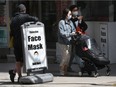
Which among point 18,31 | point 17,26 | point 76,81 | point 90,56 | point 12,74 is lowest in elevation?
point 76,81

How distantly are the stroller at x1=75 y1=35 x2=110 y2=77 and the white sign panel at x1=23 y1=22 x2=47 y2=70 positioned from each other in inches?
48.0

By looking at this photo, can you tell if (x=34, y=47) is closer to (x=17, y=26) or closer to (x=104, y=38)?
(x=17, y=26)

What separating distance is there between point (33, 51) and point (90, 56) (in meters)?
1.71

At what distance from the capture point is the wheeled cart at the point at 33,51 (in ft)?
40.7

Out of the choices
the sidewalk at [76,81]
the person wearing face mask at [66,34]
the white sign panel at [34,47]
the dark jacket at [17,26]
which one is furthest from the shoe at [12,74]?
the person wearing face mask at [66,34]

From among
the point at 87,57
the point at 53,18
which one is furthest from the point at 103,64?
the point at 53,18

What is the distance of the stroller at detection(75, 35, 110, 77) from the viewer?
1326 centimetres

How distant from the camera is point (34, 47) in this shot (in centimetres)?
1261

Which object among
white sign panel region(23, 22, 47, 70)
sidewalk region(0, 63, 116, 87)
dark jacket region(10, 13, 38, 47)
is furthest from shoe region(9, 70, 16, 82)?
dark jacket region(10, 13, 38, 47)

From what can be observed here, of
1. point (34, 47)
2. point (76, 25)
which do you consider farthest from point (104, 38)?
point (34, 47)

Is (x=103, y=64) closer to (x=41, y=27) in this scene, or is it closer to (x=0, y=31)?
(x=41, y=27)

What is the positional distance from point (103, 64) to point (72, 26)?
1.50 metres

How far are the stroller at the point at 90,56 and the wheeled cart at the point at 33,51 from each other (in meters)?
1.22

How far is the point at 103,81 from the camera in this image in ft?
41.8
